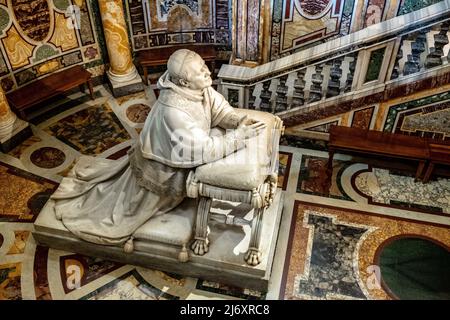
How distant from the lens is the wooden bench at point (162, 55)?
6879 millimetres

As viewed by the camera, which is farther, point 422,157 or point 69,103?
point 69,103

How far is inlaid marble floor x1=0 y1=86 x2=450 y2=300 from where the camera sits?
4.32 m

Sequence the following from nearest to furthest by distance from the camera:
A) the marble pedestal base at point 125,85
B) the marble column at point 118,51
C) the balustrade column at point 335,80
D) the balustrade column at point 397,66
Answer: the balustrade column at point 397,66 < the balustrade column at point 335,80 < the marble column at point 118,51 < the marble pedestal base at point 125,85

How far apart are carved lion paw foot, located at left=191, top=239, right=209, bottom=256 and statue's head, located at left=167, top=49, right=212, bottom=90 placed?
54.6 inches

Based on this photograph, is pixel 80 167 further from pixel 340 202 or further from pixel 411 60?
pixel 411 60

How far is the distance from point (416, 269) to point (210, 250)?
6.30 feet

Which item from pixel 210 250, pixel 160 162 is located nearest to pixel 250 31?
pixel 160 162

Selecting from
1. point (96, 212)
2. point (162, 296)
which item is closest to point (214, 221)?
point (162, 296)

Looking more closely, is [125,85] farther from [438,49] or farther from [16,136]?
[438,49]

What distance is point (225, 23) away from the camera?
695 centimetres

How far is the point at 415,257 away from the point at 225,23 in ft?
13.8

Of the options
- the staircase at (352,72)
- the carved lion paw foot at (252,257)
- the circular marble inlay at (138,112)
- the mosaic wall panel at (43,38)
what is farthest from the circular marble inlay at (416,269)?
the mosaic wall panel at (43,38)

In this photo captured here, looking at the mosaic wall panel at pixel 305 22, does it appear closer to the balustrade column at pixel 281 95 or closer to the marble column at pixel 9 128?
the balustrade column at pixel 281 95

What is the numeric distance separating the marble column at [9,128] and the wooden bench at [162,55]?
188cm
